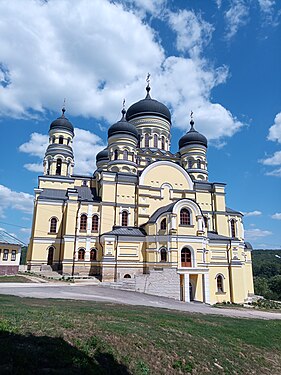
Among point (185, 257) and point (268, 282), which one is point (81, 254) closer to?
point (185, 257)

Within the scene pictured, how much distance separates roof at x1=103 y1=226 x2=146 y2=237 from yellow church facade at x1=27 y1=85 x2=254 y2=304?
0.10m

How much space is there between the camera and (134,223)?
30.4m

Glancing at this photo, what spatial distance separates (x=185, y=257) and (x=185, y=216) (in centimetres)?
367

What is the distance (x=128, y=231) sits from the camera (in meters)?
27.8

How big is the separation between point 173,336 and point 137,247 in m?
18.6

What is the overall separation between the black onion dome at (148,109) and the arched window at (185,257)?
2060 centimetres

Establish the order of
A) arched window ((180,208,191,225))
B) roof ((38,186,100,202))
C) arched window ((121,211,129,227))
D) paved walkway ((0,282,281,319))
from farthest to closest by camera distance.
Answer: roof ((38,186,100,202)), arched window ((121,211,129,227)), arched window ((180,208,191,225)), paved walkway ((0,282,281,319))

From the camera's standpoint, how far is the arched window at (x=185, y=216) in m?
26.1

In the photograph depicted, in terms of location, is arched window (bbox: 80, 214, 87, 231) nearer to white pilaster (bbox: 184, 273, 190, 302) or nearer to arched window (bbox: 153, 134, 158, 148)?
white pilaster (bbox: 184, 273, 190, 302)

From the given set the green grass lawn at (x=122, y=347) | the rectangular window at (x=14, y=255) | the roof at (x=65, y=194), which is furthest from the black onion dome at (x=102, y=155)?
the green grass lawn at (x=122, y=347)

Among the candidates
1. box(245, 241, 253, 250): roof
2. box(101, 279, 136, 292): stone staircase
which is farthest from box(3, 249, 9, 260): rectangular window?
box(245, 241, 253, 250): roof

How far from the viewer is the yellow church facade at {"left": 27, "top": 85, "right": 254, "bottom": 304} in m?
25.5

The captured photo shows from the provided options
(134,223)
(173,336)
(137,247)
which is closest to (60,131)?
(134,223)

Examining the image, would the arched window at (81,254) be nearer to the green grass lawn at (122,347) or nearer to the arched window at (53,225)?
the arched window at (53,225)
